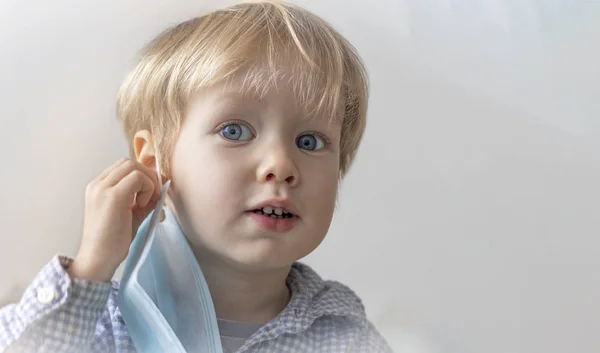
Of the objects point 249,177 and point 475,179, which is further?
point 475,179

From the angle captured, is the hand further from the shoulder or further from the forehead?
the shoulder

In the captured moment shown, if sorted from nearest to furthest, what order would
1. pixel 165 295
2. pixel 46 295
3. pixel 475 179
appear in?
1. pixel 46 295
2. pixel 165 295
3. pixel 475 179

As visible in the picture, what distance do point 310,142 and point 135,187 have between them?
20 centimetres

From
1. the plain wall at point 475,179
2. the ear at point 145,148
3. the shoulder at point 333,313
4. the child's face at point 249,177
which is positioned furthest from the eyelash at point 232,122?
the plain wall at point 475,179

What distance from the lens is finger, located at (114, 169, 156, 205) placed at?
0.88m

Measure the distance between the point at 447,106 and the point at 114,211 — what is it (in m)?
0.60

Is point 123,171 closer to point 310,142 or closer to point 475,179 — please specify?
point 310,142

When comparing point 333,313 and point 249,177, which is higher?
point 249,177

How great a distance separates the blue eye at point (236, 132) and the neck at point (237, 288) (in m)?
0.15

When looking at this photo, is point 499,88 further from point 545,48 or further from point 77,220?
point 77,220

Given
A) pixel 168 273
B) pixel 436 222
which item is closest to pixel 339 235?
pixel 436 222

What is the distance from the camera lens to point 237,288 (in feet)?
3.19

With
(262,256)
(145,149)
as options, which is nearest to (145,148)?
(145,149)

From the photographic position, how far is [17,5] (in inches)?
40.9
